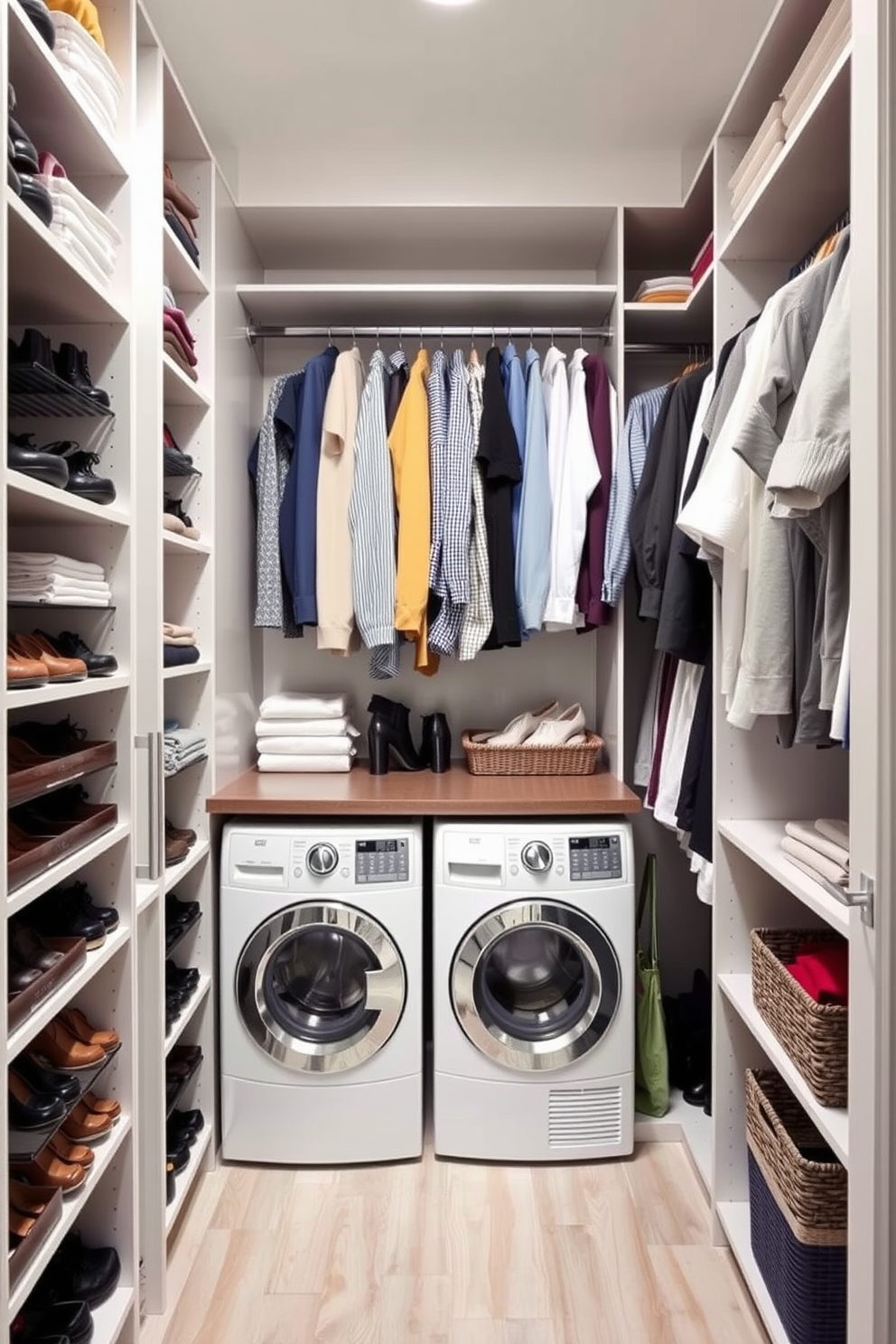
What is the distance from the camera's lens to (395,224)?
2482mm

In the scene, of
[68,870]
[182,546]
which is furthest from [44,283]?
[68,870]

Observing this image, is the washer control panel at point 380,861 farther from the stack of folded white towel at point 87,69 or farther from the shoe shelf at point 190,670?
the stack of folded white towel at point 87,69

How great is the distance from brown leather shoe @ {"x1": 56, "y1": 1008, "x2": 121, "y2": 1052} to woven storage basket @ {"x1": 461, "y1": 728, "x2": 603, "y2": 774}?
4.02ft

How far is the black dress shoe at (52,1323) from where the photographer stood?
1.30 metres

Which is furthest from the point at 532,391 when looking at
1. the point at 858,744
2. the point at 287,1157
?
the point at 287,1157

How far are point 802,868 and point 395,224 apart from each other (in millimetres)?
2054

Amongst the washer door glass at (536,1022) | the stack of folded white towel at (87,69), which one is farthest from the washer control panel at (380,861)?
the stack of folded white towel at (87,69)

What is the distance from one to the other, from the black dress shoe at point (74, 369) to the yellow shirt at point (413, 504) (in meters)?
1.05

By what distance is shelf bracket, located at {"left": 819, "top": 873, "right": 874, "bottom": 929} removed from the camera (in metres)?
1.09

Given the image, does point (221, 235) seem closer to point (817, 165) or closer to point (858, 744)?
point (817, 165)

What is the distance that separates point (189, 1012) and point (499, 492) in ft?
5.07

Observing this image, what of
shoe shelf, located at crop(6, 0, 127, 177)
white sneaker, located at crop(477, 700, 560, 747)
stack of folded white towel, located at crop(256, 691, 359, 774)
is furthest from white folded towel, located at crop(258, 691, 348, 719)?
shoe shelf, located at crop(6, 0, 127, 177)

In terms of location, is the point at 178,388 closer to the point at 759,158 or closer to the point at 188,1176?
the point at 759,158

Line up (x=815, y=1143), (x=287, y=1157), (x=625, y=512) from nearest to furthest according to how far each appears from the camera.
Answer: (x=815, y=1143) < (x=287, y=1157) < (x=625, y=512)
